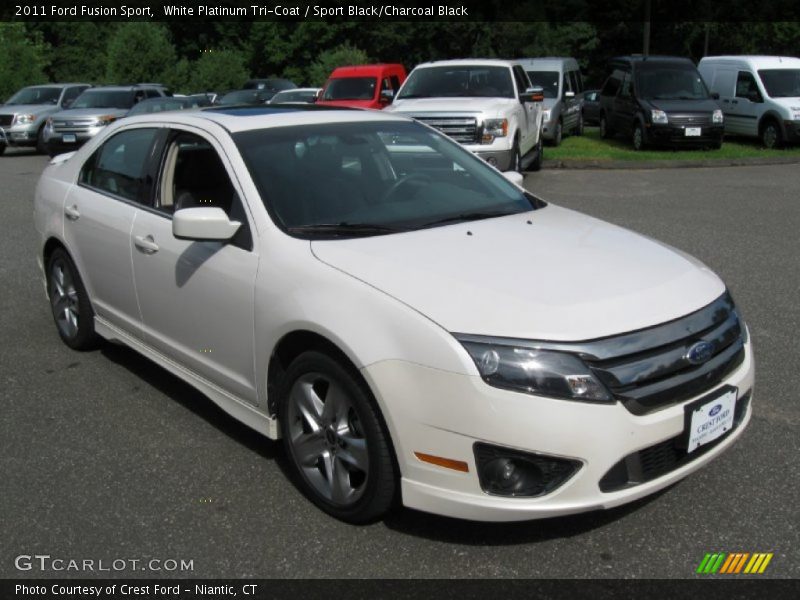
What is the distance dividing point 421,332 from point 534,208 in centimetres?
170

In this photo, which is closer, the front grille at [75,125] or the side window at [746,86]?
the front grille at [75,125]

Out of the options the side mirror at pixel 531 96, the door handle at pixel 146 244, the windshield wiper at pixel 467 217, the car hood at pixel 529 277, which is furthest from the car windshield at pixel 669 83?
the door handle at pixel 146 244

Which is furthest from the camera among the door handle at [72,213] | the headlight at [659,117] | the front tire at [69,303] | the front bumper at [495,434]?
the headlight at [659,117]

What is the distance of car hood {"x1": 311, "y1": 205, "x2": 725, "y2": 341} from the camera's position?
9.91 feet

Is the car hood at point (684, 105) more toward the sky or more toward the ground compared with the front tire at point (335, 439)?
more toward the sky

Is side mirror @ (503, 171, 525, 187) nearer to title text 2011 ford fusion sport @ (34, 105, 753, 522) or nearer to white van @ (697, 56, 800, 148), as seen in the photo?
title text 2011 ford fusion sport @ (34, 105, 753, 522)

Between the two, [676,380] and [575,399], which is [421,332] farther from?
[676,380]

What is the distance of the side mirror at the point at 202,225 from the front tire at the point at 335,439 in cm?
72

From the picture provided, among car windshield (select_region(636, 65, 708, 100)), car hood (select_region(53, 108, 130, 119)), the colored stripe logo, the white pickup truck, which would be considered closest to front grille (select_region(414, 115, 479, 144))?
the white pickup truck

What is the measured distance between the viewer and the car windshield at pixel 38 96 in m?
23.0

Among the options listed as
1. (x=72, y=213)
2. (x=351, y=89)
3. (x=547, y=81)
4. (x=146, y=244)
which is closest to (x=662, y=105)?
(x=547, y=81)

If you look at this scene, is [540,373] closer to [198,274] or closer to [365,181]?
[365,181]

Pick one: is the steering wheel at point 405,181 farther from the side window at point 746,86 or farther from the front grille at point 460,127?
the side window at point 746,86
